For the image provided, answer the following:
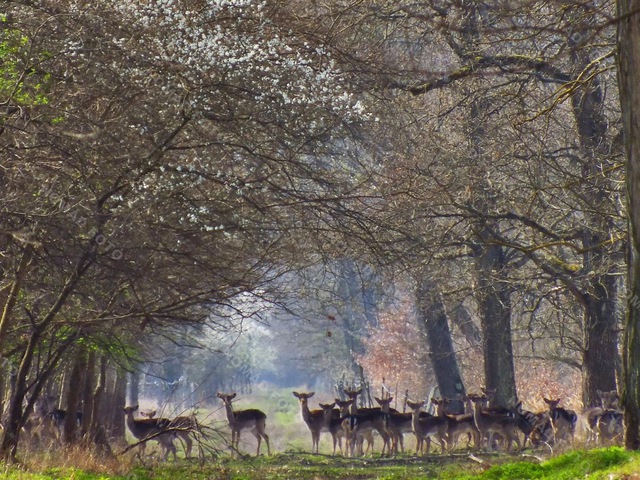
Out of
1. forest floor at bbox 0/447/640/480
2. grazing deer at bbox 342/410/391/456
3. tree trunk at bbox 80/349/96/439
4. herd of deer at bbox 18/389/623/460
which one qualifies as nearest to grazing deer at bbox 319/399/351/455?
herd of deer at bbox 18/389/623/460

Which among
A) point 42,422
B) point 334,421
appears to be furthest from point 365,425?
point 42,422

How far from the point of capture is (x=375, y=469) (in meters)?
19.7

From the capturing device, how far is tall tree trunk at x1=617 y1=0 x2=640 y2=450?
10.7 m

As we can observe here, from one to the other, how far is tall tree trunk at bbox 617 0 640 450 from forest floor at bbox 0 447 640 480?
1.93ft

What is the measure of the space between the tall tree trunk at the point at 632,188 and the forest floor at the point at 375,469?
0.59m

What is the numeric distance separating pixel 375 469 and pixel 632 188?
10.6 m

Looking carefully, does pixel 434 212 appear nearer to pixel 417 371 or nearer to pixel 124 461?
pixel 124 461

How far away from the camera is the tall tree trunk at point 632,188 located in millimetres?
10711

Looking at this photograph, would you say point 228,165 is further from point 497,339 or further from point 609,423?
point 497,339

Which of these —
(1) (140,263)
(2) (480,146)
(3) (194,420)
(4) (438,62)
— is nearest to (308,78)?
(1) (140,263)

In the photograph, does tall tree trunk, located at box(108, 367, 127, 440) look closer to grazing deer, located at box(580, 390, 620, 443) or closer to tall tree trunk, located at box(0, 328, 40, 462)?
grazing deer, located at box(580, 390, 620, 443)

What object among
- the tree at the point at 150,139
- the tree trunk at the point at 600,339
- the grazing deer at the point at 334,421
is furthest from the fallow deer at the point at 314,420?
the tree at the point at 150,139

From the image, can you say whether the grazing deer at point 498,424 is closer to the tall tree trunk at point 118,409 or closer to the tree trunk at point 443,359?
the tree trunk at point 443,359

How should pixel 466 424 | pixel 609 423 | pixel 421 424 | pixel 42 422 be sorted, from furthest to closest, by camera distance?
pixel 421 424
pixel 466 424
pixel 42 422
pixel 609 423
